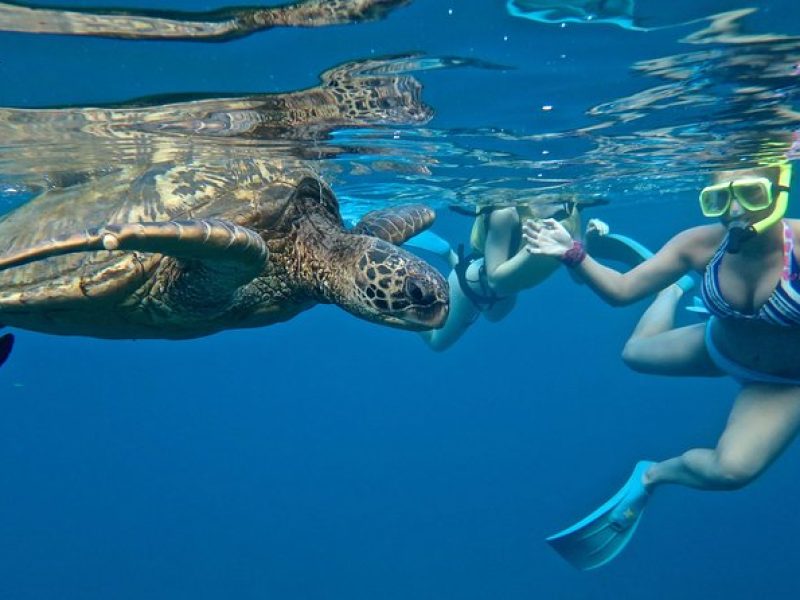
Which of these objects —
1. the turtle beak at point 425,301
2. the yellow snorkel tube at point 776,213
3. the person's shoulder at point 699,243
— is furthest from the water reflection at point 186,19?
the person's shoulder at point 699,243

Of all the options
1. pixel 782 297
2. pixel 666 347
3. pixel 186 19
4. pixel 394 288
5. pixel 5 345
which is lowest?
pixel 666 347

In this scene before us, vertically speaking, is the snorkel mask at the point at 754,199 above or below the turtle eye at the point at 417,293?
above

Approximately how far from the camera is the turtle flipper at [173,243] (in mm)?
3438

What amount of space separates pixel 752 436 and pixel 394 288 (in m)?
4.38

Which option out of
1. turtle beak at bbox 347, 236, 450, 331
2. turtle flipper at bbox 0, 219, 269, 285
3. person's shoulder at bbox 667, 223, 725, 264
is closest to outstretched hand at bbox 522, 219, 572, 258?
person's shoulder at bbox 667, 223, 725, 264

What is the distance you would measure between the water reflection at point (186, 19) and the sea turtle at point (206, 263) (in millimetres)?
1214

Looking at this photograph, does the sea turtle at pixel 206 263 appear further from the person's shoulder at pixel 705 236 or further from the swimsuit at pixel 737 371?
the swimsuit at pixel 737 371

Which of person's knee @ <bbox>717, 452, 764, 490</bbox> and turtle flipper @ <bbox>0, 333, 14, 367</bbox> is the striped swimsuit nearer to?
person's knee @ <bbox>717, 452, 764, 490</bbox>

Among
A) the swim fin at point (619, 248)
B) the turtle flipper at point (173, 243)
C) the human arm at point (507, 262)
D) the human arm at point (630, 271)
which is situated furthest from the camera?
the swim fin at point (619, 248)

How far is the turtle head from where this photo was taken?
422 centimetres

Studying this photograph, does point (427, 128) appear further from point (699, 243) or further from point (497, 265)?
point (699, 243)

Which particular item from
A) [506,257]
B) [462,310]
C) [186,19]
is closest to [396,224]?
[186,19]

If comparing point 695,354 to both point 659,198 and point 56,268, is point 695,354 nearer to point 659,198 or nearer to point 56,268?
point 56,268

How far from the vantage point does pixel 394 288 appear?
4.25 meters
